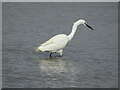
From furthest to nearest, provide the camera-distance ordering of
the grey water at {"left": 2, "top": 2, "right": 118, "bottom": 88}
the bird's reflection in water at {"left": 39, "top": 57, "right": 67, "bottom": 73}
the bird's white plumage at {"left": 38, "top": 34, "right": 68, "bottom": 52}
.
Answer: the bird's white plumage at {"left": 38, "top": 34, "right": 68, "bottom": 52}, the bird's reflection in water at {"left": 39, "top": 57, "right": 67, "bottom": 73}, the grey water at {"left": 2, "top": 2, "right": 118, "bottom": 88}

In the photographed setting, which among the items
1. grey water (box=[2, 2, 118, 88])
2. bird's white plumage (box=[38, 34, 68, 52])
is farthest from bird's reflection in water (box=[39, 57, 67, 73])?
bird's white plumage (box=[38, 34, 68, 52])

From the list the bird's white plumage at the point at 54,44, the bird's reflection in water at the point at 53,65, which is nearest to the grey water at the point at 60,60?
the bird's reflection in water at the point at 53,65

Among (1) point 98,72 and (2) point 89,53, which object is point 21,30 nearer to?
(2) point 89,53

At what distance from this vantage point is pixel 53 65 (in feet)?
41.8

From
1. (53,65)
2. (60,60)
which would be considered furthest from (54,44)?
(53,65)

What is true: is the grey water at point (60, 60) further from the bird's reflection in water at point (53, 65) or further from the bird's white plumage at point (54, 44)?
the bird's white plumage at point (54, 44)

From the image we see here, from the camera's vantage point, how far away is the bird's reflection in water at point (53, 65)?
1209 centimetres

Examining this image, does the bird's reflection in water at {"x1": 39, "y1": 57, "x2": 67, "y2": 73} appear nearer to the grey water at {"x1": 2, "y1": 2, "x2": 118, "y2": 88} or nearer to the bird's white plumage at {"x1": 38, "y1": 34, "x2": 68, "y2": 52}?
the grey water at {"x1": 2, "y1": 2, "x2": 118, "y2": 88}

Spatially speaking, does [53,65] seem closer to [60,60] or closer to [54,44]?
[60,60]

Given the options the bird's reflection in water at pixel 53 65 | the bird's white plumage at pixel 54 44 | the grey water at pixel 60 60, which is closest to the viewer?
the grey water at pixel 60 60

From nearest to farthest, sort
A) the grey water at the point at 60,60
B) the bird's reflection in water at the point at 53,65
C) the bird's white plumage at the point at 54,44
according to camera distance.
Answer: the grey water at the point at 60,60
the bird's reflection in water at the point at 53,65
the bird's white plumage at the point at 54,44

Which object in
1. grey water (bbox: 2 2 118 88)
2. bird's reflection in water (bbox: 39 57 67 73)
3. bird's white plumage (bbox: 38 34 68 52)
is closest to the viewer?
grey water (bbox: 2 2 118 88)

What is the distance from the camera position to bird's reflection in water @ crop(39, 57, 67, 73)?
39.7 ft

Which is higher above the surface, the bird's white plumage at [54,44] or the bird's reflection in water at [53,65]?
the bird's white plumage at [54,44]
